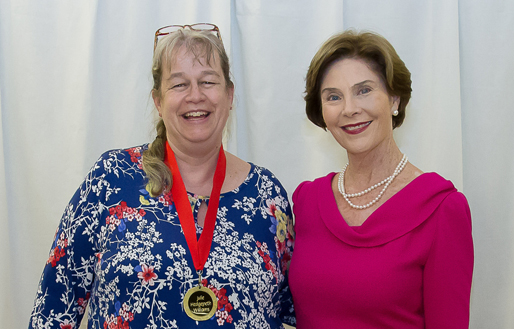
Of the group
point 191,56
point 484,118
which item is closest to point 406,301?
point 191,56

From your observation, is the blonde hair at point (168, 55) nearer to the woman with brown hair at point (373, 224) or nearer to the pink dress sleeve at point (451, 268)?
the woman with brown hair at point (373, 224)

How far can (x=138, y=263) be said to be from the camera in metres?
1.52

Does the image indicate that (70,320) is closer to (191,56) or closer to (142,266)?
(142,266)

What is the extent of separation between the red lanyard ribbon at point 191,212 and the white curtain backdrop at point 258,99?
2.56ft

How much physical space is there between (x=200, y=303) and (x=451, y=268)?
0.79m

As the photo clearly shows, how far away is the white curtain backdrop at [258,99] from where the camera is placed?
2.36 m

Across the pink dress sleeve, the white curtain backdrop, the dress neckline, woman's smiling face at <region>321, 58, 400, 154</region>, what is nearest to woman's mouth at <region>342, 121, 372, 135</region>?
woman's smiling face at <region>321, 58, 400, 154</region>

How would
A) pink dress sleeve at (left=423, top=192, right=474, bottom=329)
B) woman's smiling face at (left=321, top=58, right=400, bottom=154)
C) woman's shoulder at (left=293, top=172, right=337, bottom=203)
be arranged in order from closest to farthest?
pink dress sleeve at (left=423, top=192, right=474, bottom=329) → woman's smiling face at (left=321, top=58, right=400, bottom=154) → woman's shoulder at (left=293, top=172, right=337, bottom=203)

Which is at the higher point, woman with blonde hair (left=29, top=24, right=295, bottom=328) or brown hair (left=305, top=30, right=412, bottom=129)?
brown hair (left=305, top=30, right=412, bottom=129)

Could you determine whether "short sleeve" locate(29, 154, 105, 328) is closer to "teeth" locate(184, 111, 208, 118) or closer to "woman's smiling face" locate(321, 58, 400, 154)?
"teeth" locate(184, 111, 208, 118)

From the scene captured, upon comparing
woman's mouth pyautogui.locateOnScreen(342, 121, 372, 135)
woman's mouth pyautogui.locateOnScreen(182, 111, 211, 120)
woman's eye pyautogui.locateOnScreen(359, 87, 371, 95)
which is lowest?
woman's mouth pyautogui.locateOnScreen(342, 121, 372, 135)

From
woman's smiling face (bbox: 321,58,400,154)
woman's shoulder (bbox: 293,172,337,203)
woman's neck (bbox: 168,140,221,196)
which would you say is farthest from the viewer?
woman's shoulder (bbox: 293,172,337,203)

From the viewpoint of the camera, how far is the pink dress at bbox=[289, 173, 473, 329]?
4.66 ft

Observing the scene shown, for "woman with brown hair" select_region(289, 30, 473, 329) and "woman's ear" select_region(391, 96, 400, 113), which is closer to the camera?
"woman with brown hair" select_region(289, 30, 473, 329)
